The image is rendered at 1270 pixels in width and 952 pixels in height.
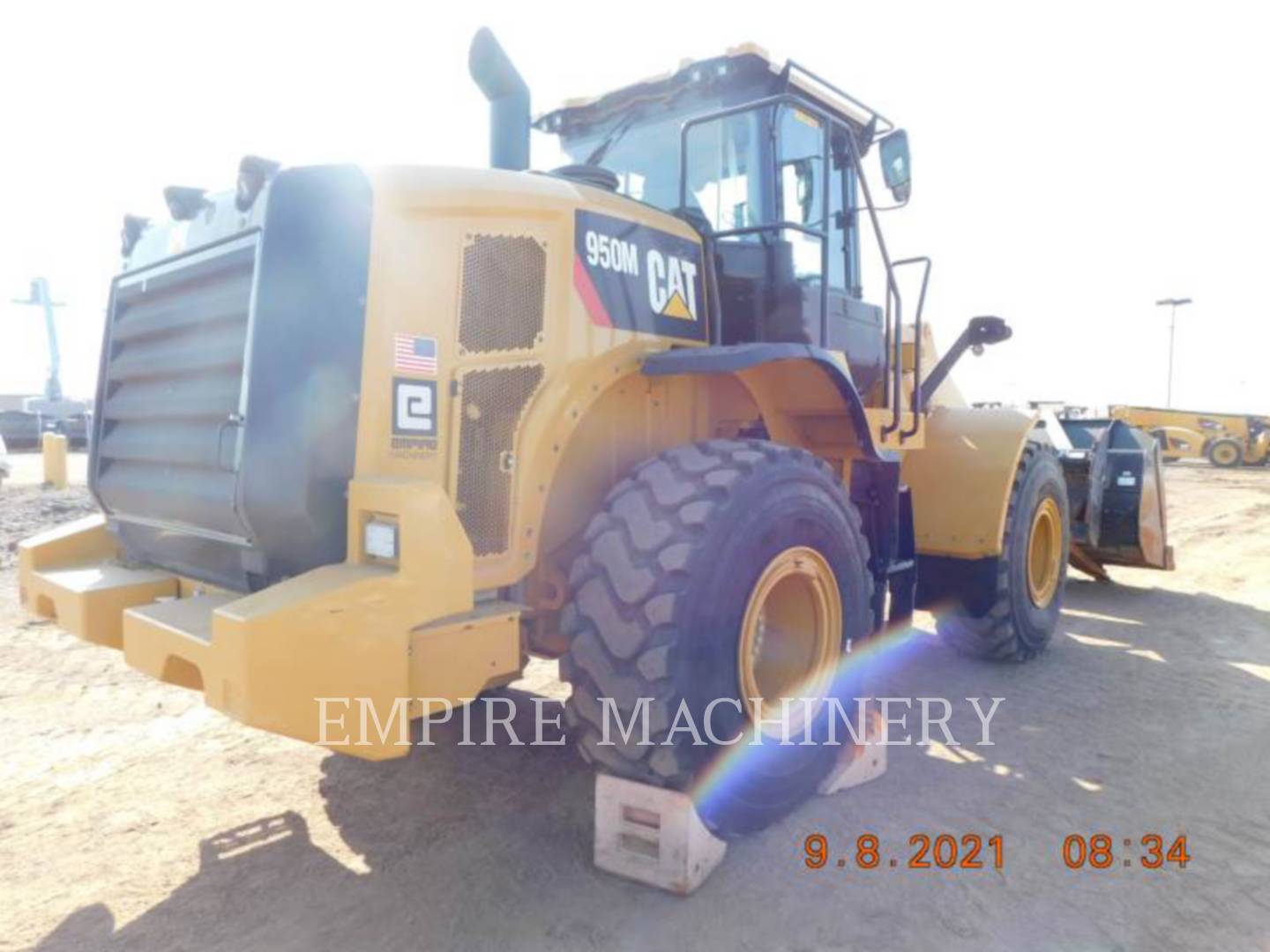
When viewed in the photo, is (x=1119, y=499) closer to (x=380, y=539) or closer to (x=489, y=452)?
(x=489, y=452)

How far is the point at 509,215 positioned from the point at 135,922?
2386mm

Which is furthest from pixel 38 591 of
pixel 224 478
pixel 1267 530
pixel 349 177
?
pixel 1267 530

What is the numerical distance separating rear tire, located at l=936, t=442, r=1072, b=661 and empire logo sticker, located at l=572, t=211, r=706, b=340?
267cm

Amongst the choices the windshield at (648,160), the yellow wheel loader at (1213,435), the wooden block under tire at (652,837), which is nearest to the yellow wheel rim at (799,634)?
the wooden block under tire at (652,837)

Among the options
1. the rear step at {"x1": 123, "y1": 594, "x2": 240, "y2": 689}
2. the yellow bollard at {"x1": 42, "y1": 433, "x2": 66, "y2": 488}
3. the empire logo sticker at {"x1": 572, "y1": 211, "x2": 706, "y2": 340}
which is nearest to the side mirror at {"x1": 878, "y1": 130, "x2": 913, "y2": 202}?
the empire logo sticker at {"x1": 572, "y1": 211, "x2": 706, "y2": 340}

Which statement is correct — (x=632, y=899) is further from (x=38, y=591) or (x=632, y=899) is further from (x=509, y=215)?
(x=38, y=591)

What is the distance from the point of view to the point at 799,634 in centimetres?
344

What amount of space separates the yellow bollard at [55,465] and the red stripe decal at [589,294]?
11.9m

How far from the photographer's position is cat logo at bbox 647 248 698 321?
11.0ft

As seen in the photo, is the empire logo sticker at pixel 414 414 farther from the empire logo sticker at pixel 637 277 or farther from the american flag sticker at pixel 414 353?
the empire logo sticker at pixel 637 277

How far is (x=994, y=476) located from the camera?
16.8 feet

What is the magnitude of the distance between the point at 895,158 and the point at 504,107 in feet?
5.93

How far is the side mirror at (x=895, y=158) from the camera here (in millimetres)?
4168

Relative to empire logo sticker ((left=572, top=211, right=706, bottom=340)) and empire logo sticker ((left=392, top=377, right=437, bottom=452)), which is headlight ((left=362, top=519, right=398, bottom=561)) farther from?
empire logo sticker ((left=572, top=211, right=706, bottom=340))
